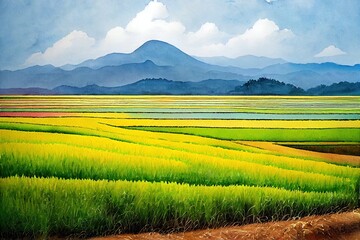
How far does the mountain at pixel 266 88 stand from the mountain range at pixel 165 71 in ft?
0.11

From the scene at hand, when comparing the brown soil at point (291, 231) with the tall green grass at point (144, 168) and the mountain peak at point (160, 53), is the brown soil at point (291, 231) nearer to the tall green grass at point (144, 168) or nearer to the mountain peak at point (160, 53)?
the tall green grass at point (144, 168)

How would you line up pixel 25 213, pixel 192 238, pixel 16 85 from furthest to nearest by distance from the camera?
1. pixel 16 85
2. pixel 192 238
3. pixel 25 213

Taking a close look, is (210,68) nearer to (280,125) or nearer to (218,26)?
(218,26)

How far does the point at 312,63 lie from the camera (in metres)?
3.84

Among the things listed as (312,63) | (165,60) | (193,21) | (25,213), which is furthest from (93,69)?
(312,63)

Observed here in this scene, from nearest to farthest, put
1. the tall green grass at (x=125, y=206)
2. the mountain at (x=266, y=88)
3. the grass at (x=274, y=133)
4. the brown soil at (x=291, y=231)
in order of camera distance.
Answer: the tall green grass at (x=125, y=206) → the brown soil at (x=291, y=231) → the grass at (x=274, y=133) → the mountain at (x=266, y=88)

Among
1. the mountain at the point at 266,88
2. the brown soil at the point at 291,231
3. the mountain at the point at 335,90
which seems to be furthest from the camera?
the mountain at the point at 335,90

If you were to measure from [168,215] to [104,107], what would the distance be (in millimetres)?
920

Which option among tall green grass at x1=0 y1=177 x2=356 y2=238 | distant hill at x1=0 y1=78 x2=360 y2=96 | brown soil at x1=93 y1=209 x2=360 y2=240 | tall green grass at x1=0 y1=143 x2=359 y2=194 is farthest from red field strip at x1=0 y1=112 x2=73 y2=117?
brown soil at x1=93 y1=209 x2=360 y2=240

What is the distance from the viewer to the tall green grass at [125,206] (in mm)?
2994

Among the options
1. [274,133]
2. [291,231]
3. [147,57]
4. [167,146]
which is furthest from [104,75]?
[291,231]

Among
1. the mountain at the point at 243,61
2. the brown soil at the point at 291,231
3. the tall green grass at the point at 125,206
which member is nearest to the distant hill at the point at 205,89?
the mountain at the point at 243,61

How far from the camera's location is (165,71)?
12.0 ft

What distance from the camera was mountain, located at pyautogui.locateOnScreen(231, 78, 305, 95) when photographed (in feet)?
12.2
